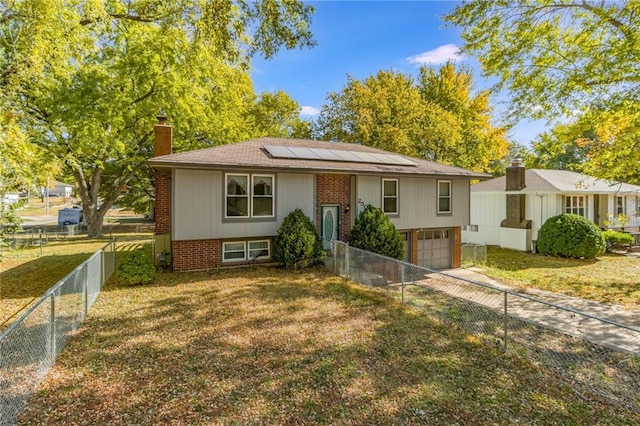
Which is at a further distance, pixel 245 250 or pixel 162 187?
pixel 162 187

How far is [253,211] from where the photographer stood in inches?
444

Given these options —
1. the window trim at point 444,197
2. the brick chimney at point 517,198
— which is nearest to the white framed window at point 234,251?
the window trim at point 444,197

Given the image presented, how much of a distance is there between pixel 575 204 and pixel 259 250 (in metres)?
18.2

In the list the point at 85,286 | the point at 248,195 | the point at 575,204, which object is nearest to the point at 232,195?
the point at 248,195

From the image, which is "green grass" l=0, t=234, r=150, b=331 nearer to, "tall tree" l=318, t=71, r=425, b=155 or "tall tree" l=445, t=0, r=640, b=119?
"tall tree" l=445, t=0, r=640, b=119

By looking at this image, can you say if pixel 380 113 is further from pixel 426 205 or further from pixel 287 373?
pixel 287 373

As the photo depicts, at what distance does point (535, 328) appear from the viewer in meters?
7.13

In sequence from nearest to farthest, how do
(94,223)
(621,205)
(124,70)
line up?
(124,70) < (621,205) < (94,223)

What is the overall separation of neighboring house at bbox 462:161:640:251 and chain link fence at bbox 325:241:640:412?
10.3 meters

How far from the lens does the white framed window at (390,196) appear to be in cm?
1347

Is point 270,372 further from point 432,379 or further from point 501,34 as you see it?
point 501,34

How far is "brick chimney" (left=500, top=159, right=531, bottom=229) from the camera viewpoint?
18.6 meters

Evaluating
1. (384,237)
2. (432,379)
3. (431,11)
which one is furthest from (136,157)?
(432,379)

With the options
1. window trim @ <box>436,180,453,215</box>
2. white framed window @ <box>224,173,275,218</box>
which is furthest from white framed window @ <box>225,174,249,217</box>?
window trim @ <box>436,180,453,215</box>
